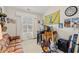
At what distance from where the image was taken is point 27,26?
1.78m

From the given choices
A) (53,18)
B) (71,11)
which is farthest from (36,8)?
(71,11)

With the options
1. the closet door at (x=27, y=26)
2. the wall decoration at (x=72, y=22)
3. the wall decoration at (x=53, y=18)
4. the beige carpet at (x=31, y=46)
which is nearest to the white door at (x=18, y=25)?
the closet door at (x=27, y=26)

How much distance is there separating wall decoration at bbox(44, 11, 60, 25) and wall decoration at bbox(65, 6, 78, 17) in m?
0.12

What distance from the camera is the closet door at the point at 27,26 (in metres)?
1.76

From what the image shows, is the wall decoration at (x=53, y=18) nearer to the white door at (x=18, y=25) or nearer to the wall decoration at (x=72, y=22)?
the wall decoration at (x=72, y=22)

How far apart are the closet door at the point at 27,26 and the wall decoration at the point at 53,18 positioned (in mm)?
198

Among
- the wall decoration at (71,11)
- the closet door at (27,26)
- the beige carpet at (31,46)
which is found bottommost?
the beige carpet at (31,46)

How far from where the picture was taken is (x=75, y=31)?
1762 millimetres

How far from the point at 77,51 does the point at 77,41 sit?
15cm

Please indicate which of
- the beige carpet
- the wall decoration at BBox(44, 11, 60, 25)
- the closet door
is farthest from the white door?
the wall decoration at BBox(44, 11, 60, 25)

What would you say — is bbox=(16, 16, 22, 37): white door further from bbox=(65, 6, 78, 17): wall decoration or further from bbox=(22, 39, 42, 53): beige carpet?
bbox=(65, 6, 78, 17): wall decoration
